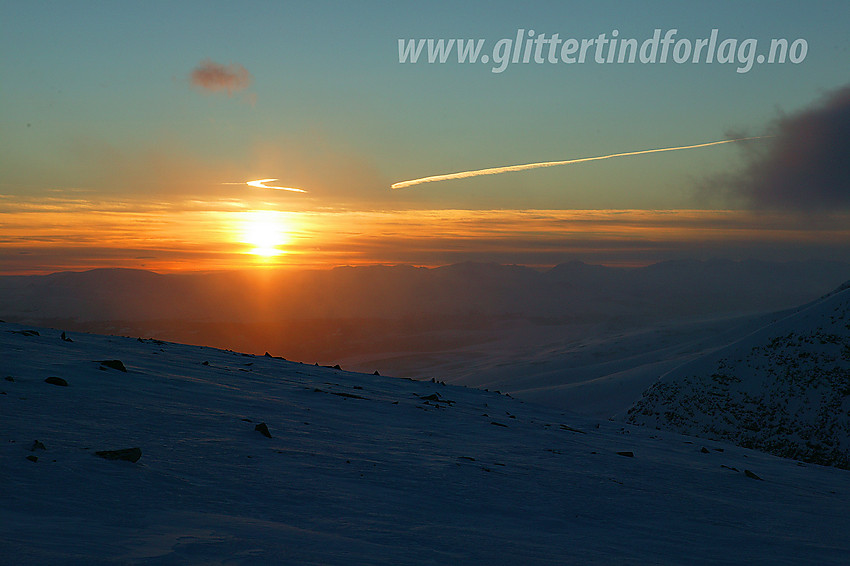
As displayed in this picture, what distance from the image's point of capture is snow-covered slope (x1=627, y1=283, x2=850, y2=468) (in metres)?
25.2

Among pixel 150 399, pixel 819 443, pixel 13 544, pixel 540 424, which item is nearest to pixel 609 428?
pixel 540 424

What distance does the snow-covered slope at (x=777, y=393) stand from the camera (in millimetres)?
25219

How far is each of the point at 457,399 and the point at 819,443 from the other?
18.7 meters

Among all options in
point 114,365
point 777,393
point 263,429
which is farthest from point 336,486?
point 777,393

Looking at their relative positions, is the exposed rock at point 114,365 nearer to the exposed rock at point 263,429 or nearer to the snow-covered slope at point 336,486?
the snow-covered slope at point 336,486

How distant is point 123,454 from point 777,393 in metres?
28.4

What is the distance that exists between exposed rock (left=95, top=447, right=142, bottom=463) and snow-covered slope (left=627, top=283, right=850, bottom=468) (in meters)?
26.5

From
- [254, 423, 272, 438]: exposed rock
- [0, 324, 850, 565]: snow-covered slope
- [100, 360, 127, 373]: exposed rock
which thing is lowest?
[0, 324, 850, 565]: snow-covered slope

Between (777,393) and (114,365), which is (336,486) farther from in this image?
(777,393)

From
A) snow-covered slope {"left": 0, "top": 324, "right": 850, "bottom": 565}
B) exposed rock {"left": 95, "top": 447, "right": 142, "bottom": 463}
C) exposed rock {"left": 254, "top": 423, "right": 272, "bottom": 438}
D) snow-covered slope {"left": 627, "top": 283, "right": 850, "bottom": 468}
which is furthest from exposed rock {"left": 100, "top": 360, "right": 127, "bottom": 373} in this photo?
snow-covered slope {"left": 627, "top": 283, "right": 850, "bottom": 468}

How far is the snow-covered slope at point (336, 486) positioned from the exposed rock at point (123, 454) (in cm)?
3

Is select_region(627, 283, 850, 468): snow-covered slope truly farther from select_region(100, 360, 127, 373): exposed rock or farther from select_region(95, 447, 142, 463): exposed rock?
select_region(95, 447, 142, 463): exposed rock

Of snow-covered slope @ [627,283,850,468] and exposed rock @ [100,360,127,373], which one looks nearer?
exposed rock @ [100,360,127,373]

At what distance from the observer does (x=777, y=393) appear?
27109mm
